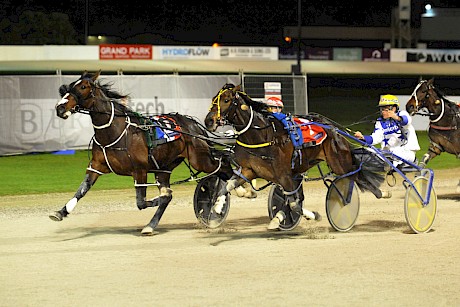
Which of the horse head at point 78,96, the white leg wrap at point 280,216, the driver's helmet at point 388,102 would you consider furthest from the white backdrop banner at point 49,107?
the white leg wrap at point 280,216

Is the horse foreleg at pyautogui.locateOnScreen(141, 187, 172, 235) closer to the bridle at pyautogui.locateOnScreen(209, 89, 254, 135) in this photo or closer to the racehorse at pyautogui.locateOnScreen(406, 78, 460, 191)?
the bridle at pyautogui.locateOnScreen(209, 89, 254, 135)

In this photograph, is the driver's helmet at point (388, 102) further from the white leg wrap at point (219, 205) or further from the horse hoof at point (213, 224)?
the white leg wrap at point (219, 205)

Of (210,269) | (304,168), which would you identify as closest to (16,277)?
(210,269)

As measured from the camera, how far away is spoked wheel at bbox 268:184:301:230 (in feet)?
34.4

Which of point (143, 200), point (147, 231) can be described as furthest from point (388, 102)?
point (147, 231)

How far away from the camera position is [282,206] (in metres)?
10.6

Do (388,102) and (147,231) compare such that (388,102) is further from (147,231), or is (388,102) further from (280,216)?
(147,231)

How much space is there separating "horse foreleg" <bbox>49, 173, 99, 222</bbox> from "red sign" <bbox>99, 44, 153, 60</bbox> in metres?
38.9

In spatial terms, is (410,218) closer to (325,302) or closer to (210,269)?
(210,269)

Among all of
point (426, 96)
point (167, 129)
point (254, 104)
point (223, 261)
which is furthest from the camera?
point (426, 96)

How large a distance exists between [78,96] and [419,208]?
385 cm

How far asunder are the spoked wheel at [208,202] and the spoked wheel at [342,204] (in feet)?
3.83

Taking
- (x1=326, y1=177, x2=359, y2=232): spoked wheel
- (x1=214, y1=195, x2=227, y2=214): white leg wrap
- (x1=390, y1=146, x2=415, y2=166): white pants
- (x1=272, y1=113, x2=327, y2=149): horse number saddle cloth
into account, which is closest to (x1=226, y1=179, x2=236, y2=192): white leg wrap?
(x1=214, y1=195, x2=227, y2=214): white leg wrap

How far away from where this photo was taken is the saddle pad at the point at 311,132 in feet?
33.4
